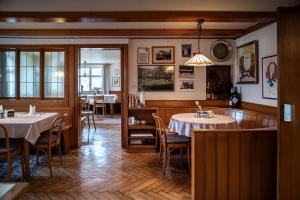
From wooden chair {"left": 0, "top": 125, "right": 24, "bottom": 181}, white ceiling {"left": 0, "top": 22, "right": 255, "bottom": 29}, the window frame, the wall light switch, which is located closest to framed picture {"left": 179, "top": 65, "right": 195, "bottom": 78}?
white ceiling {"left": 0, "top": 22, "right": 255, "bottom": 29}

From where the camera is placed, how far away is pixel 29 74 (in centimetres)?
562

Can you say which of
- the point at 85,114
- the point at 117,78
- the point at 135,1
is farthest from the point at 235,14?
the point at 117,78

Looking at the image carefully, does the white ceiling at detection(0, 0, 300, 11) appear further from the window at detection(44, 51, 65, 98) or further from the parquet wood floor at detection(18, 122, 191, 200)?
the window at detection(44, 51, 65, 98)

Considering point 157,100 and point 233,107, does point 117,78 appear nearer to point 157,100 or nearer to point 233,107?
point 157,100

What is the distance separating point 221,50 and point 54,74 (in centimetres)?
346

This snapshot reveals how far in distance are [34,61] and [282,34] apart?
4713mm

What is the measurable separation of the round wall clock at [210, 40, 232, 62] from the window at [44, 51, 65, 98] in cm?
309

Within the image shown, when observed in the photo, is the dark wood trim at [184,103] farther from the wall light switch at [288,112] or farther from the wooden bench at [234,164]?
the wall light switch at [288,112]

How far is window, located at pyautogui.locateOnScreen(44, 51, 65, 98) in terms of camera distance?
5566mm

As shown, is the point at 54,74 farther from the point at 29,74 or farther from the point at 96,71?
the point at 96,71

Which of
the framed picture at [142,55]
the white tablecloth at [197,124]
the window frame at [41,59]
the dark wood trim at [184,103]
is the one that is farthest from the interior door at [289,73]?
the window frame at [41,59]

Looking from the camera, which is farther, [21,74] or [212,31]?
[21,74]

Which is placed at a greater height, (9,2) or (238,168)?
(9,2)

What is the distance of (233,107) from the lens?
5371mm
